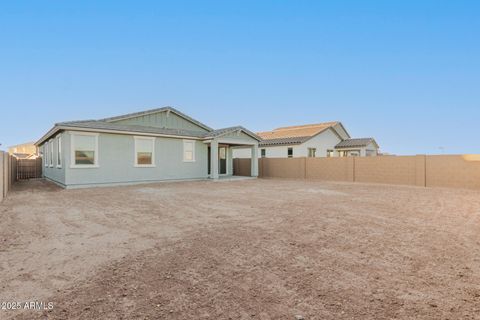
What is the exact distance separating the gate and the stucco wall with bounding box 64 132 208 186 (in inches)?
465

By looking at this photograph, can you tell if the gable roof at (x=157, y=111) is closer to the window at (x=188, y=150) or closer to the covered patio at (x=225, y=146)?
the covered patio at (x=225, y=146)

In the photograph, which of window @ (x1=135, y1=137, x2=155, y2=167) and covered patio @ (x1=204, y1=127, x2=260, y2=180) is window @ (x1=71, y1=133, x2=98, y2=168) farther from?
covered patio @ (x1=204, y1=127, x2=260, y2=180)

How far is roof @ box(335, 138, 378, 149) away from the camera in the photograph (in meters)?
25.6

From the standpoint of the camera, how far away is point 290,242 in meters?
4.44

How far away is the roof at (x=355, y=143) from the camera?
25.6 m

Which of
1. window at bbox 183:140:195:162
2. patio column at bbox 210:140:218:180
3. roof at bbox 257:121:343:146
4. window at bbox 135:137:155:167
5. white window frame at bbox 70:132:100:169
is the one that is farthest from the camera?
roof at bbox 257:121:343:146

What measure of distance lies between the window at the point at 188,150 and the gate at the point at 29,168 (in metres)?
14.2

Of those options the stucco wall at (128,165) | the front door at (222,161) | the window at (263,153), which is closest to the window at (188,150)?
the stucco wall at (128,165)

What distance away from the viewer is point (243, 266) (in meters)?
3.43

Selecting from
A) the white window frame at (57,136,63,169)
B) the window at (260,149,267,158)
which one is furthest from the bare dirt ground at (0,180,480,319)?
the window at (260,149,267,158)

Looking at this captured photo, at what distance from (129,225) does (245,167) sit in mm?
17627

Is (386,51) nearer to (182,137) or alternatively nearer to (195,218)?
(182,137)

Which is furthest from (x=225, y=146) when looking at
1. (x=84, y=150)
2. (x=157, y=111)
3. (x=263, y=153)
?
(x=84, y=150)

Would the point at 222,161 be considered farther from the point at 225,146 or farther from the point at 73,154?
the point at 73,154
